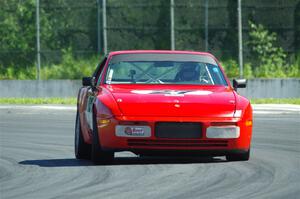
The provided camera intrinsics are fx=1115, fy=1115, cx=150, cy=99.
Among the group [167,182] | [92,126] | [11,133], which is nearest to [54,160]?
[92,126]

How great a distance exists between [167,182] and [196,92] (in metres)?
2.81

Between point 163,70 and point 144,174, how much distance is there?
3.02 meters

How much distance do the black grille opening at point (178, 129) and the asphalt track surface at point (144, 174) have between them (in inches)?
13.8

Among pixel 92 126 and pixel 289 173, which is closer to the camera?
pixel 289 173

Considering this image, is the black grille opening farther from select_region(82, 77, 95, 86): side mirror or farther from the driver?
select_region(82, 77, 95, 86): side mirror

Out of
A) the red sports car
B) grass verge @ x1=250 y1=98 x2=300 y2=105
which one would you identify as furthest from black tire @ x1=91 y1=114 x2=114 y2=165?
grass verge @ x1=250 y1=98 x2=300 y2=105

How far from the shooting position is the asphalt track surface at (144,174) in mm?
10203

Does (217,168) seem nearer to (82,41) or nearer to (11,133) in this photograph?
(11,133)

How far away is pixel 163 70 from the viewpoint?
14.6 m

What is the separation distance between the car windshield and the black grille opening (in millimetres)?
1565

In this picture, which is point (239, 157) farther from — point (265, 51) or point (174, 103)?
point (265, 51)

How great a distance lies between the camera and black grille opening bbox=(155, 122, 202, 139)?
508 inches

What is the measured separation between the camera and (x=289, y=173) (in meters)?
12.0

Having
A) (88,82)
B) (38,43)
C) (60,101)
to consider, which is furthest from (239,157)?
(38,43)
